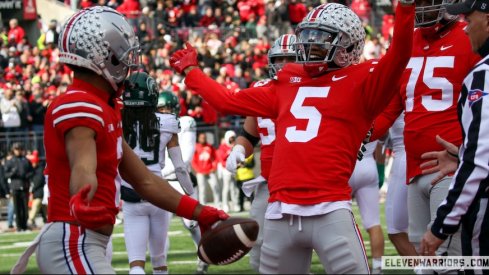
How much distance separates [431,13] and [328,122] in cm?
158

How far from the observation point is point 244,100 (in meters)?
6.25

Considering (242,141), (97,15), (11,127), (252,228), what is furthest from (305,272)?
(11,127)

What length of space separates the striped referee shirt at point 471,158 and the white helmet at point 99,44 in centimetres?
158

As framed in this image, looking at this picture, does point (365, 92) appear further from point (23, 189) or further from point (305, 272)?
point (23, 189)

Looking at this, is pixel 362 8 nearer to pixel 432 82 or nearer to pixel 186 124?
pixel 186 124

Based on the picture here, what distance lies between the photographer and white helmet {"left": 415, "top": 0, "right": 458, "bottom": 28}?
279 inches

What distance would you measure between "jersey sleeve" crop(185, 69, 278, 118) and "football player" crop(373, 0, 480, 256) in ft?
4.33

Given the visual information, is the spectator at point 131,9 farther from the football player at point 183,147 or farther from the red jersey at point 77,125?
the red jersey at point 77,125

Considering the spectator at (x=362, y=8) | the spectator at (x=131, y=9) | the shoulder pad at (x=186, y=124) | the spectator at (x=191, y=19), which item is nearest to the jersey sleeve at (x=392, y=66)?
the shoulder pad at (x=186, y=124)

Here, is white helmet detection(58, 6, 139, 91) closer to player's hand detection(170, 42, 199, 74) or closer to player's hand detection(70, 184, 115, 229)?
player's hand detection(70, 184, 115, 229)

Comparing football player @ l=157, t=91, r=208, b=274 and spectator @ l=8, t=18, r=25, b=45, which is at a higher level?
football player @ l=157, t=91, r=208, b=274

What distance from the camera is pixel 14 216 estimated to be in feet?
64.0

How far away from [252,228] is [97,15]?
1.24 meters

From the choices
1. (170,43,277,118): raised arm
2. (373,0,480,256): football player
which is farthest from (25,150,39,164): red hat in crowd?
(170,43,277,118): raised arm
